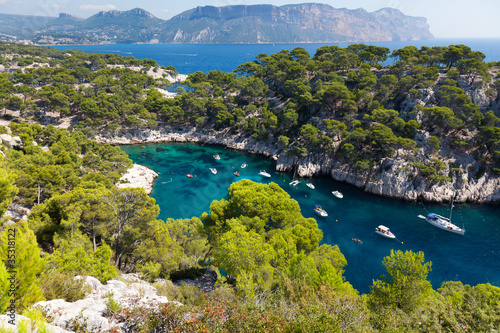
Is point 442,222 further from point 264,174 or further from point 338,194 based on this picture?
point 264,174

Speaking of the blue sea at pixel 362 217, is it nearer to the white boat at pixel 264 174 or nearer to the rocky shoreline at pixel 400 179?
the white boat at pixel 264 174

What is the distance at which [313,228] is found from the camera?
23.0m

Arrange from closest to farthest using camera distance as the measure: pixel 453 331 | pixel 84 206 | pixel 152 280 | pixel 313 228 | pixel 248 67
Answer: pixel 453 331, pixel 152 280, pixel 84 206, pixel 313 228, pixel 248 67

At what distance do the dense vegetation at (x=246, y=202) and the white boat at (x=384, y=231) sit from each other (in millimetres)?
12947

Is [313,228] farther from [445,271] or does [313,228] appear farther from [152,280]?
[445,271]

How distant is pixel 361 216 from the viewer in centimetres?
4019

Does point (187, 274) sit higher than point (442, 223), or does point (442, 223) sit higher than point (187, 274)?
point (187, 274)

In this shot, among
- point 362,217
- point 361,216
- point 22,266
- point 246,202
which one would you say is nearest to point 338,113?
point 361,216

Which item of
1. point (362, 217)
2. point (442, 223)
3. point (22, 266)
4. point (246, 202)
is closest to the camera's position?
point (22, 266)

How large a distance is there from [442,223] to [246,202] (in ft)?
108

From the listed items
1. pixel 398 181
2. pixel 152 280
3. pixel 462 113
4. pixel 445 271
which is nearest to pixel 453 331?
pixel 152 280

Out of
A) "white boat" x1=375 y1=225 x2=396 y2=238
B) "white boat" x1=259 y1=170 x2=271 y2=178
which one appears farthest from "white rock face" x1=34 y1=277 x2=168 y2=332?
"white boat" x1=259 y1=170 x2=271 y2=178

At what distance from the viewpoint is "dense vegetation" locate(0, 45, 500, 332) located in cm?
1123

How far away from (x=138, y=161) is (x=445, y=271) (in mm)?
57253
